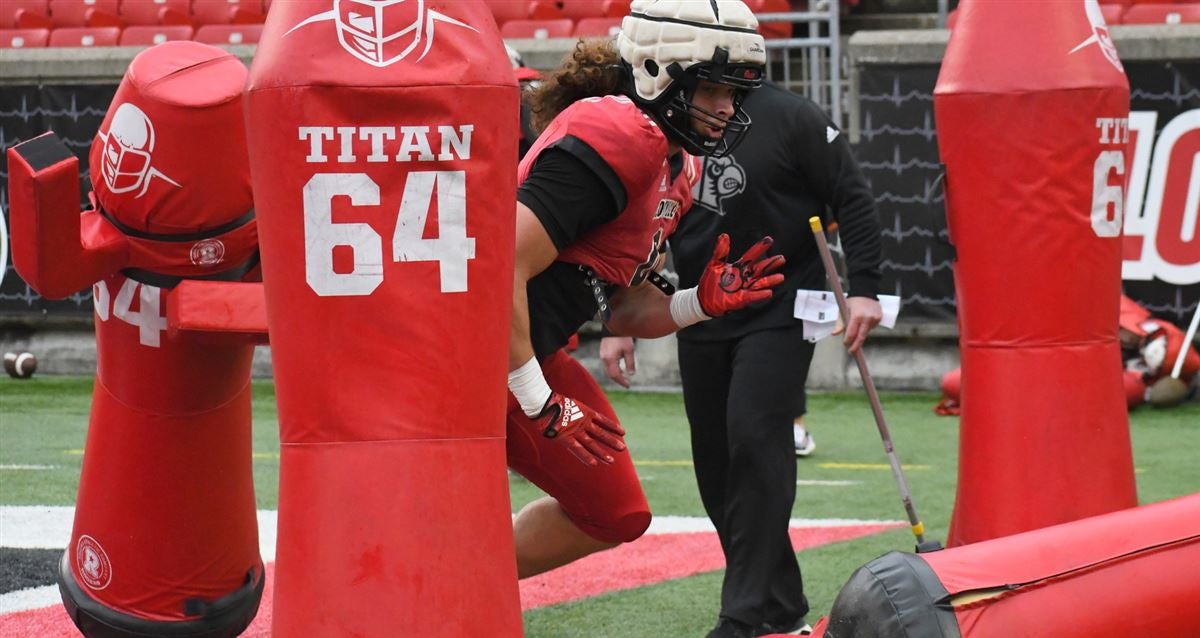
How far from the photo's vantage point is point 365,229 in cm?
289

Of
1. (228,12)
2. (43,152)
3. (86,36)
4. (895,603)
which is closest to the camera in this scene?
(895,603)

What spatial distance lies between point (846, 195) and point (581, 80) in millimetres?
1301

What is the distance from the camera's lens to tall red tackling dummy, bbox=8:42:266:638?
4121mm

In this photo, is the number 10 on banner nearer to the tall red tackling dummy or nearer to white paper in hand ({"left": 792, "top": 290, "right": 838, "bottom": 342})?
the tall red tackling dummy

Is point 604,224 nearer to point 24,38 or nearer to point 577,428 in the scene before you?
point 577,428

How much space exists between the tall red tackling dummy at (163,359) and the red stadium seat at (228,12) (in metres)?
9.96

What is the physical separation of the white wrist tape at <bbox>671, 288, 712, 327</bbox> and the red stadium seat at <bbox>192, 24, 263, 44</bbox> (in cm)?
954

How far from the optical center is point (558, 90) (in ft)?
13.7

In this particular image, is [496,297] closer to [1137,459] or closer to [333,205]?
[333,205]

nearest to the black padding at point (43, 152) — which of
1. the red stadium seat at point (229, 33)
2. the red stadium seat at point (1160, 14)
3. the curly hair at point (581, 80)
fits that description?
the curly hair at point (581, 80)

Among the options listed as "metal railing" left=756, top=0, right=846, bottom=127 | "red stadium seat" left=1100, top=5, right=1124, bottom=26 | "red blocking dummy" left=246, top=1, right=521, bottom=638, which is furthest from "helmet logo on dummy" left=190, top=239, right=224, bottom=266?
"red stadium seat" left=1100, top=5, right=1124, bottom=26

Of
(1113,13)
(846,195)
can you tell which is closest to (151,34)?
(1113,13)

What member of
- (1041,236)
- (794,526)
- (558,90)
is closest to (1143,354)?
(794,526)

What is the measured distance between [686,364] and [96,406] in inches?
69.6
